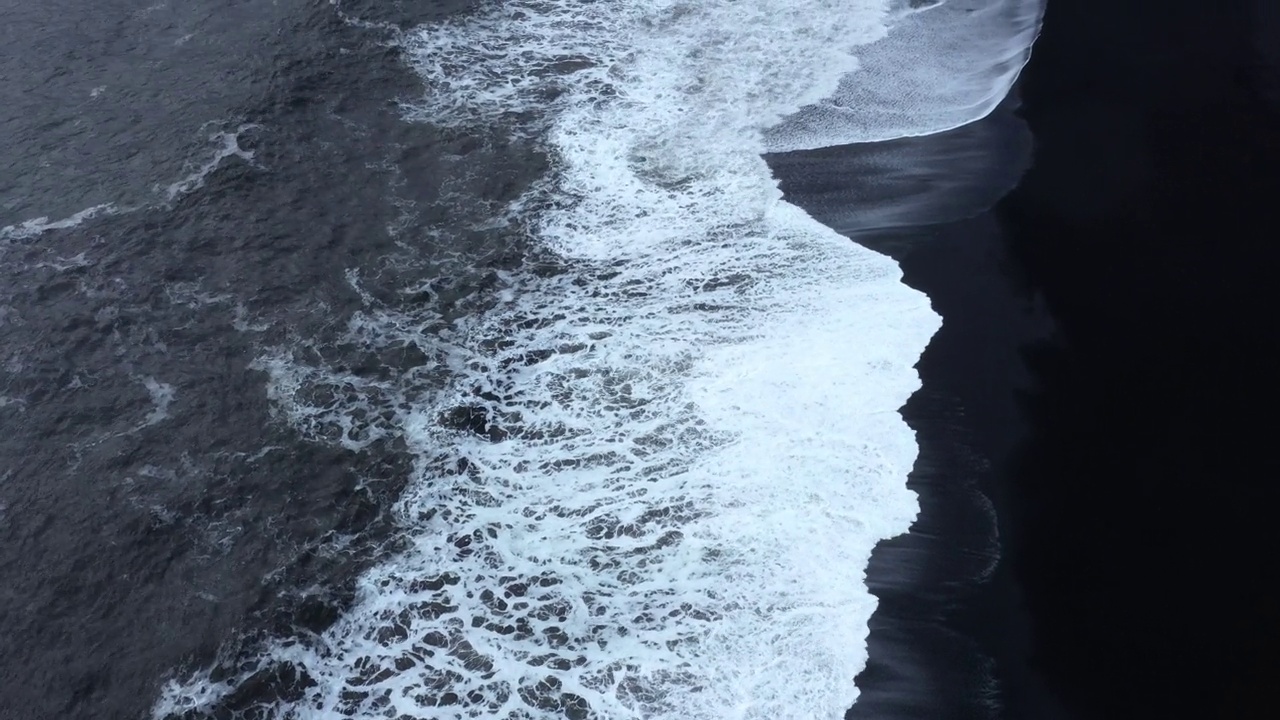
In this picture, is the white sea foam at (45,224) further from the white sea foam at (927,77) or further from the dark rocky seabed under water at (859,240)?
the white sea foam at (927,77)

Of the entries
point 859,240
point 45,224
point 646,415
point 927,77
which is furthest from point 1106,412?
point 45,224

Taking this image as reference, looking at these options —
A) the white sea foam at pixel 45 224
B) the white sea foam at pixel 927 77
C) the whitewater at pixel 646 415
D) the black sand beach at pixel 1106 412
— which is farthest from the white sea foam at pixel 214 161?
the black sand beach at pixel 1106 412

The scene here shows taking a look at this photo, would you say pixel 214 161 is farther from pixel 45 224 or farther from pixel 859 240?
pixel 859 240

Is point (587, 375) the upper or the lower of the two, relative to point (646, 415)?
upper

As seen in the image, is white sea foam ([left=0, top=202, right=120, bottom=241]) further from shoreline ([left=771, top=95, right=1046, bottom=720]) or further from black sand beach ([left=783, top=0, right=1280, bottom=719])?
black sand beach ([left=783, top=0, right=1280, bottom=719])

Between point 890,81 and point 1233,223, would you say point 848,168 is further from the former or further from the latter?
point 1233,223

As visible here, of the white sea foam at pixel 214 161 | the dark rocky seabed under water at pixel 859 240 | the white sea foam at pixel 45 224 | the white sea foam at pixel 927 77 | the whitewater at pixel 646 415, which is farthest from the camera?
the white sea foam at pixel 927 77
